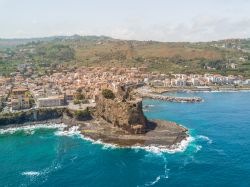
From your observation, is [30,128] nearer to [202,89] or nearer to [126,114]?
[126,114]

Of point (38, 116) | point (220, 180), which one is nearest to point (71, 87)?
point (38, 116)

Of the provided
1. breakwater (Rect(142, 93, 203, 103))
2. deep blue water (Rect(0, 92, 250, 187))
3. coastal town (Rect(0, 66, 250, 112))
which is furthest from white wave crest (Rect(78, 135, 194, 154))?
breakwater (Rect(142, 93, 203, 103))

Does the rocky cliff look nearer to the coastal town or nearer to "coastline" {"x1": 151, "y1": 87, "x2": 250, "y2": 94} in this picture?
the coastal town

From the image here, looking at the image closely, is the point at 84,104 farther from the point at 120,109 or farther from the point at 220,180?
the point at 220,180

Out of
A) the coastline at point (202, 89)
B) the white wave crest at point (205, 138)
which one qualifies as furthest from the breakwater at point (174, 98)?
the white wave crest at point (205, 138)

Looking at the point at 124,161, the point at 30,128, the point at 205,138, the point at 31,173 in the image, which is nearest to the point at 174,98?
the point at 205,138

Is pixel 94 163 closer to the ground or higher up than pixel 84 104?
closer to the ground

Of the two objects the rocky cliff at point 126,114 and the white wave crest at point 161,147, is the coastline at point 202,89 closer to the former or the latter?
the rocky cliff at point 126,114
